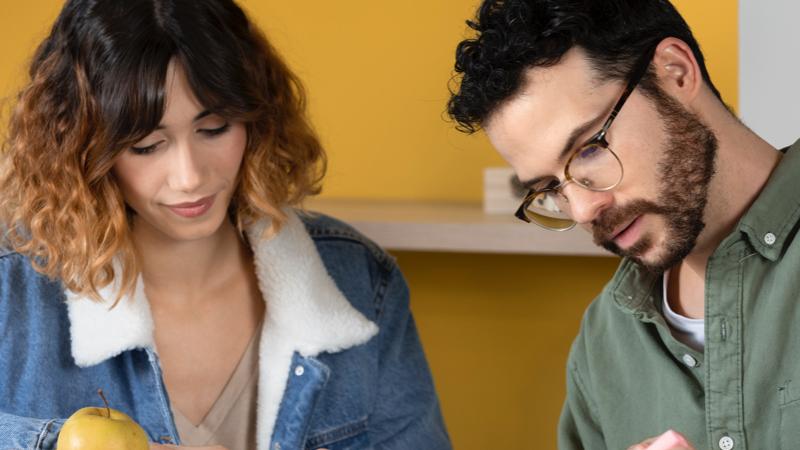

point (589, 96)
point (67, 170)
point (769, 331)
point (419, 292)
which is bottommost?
point (419, 292)

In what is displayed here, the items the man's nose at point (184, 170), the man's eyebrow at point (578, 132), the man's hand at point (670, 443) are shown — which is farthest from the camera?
the man's nose at point (184, 170)

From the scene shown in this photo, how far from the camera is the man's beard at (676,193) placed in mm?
1310

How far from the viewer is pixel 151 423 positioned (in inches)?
69.7

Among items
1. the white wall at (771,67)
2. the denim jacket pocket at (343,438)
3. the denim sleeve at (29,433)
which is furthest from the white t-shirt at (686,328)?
the denim sleeve at (29,433)

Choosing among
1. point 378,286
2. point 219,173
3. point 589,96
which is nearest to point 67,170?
point 219,173

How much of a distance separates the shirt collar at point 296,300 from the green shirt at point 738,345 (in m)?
0.55

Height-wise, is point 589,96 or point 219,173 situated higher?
point 589,96

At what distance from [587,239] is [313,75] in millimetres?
785

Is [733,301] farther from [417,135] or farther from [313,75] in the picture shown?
[313,75]

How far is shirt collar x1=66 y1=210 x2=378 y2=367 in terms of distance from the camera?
1.78 m

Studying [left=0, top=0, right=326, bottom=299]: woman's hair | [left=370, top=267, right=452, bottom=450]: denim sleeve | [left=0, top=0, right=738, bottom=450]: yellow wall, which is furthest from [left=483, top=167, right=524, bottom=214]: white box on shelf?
[left=0, top=0, right=326, bottom=299]: woman's hair

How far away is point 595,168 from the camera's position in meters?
1.30

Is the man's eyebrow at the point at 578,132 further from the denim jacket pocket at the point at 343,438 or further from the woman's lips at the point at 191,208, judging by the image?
the denim jacket pocket at the point at 343,438

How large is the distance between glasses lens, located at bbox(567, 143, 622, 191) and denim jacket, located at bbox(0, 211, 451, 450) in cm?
70
